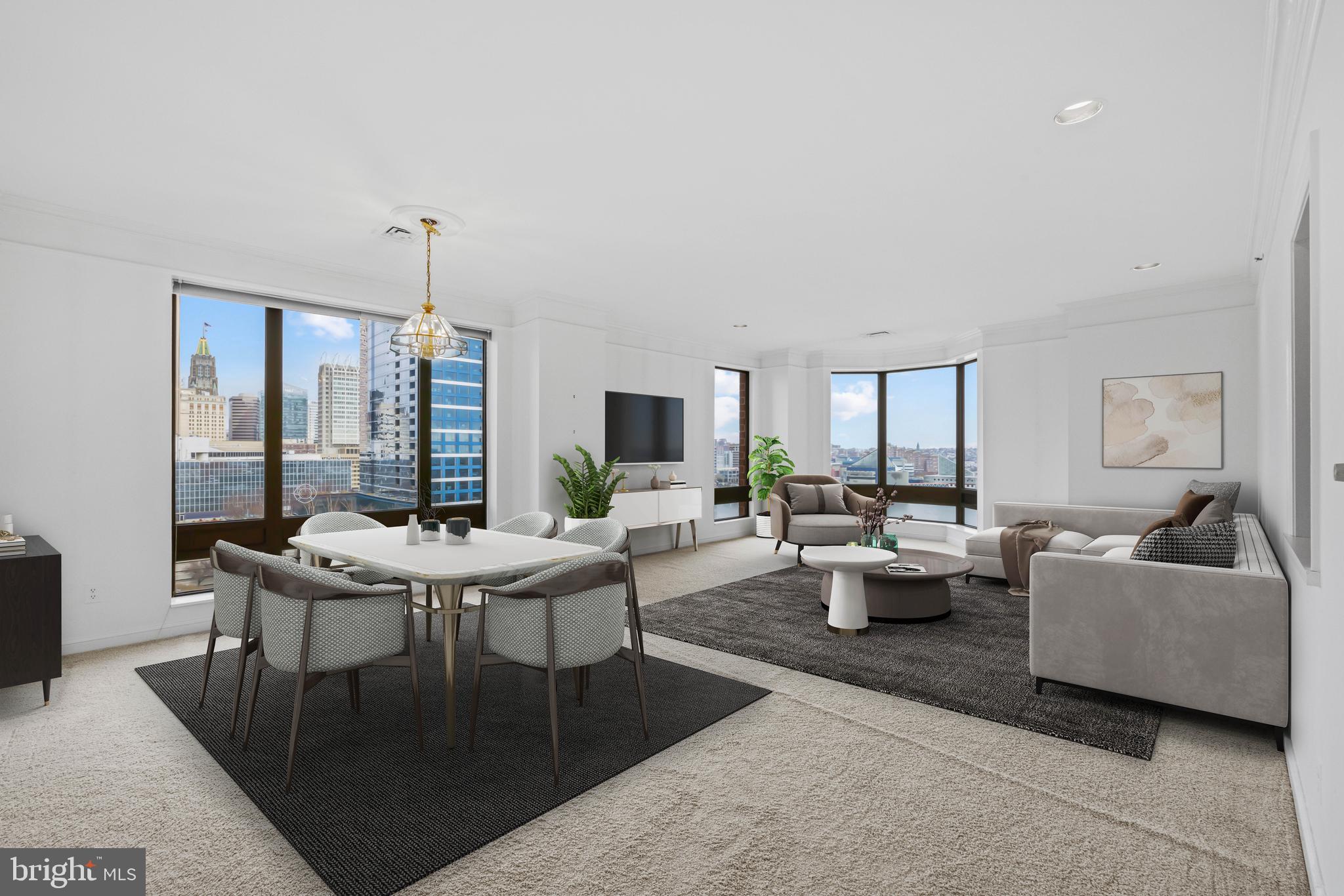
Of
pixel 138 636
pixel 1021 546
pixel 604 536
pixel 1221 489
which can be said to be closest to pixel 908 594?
pixel 1021 546

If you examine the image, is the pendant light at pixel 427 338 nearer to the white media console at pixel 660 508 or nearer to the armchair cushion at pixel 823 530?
the white media console at pixel 660 508

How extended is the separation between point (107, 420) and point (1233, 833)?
5800mm

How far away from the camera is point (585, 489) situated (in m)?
6.23

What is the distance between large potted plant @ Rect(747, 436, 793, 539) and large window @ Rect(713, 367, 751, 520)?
0.22 meters

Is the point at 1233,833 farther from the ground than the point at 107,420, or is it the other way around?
the point at 107,420

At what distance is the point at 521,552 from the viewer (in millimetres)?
3211

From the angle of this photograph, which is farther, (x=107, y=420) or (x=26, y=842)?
(x=107, y=420)

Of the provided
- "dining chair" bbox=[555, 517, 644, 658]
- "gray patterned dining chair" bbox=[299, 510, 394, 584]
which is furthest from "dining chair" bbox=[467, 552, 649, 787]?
"gray patterned dining chair" bbox=[299, 510, 394, 584]

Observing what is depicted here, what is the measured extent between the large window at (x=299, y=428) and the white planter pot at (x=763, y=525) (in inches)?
166

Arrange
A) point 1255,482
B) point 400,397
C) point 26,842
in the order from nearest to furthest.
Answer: point 26,842, point 1255,482, point 400,397

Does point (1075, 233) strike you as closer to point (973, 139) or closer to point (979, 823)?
point (973, 139)

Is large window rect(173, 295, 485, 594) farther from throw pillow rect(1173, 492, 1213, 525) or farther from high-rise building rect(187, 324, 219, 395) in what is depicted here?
throw pillow rect(1173, 492, 1213, 525)

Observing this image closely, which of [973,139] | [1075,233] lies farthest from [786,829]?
[1075,233]

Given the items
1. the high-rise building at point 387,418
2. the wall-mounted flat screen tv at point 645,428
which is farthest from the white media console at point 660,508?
the high-rise building at point 387,418
